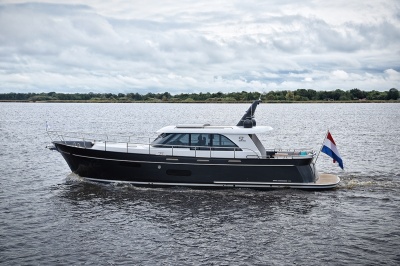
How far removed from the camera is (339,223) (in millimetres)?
19859

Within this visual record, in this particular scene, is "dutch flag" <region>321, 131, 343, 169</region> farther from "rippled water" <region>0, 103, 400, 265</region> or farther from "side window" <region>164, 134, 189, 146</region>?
"side window" <region>164, 134, 189, 146</region>

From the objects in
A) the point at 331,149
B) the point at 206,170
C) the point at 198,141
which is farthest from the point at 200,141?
the point at 331,149

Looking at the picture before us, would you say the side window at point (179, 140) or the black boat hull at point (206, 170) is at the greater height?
the side window at point (179, 140)

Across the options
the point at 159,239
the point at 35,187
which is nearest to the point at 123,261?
the point at 159,239

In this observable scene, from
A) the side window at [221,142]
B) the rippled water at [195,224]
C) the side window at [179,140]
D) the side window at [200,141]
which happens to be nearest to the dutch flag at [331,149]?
the rippled water at [195,224]

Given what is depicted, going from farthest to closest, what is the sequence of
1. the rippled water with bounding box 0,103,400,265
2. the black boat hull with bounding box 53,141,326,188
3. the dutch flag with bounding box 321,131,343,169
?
the dutch flag with bounding box 321,131,343,169 < the black boat hull with bounding box 53,141,326,188 < the rippled water with bounding box 0,103,400,265

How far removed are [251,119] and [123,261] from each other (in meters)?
13.2

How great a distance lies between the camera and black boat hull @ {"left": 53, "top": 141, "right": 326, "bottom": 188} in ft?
79.9

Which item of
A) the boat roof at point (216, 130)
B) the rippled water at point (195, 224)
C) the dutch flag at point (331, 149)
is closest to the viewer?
the rippled water at point (195, 224)

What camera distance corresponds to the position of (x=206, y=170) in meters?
24.7

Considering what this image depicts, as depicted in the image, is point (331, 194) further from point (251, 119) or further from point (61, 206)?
point (61, 206)

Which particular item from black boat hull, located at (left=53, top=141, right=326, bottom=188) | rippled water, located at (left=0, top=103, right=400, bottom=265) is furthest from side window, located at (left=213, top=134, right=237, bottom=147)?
rippled water, located at (left=0, top=103, right=400, bottom=265)

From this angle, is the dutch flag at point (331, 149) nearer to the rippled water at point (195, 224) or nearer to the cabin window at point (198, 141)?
the rippled water at point (195, 224)

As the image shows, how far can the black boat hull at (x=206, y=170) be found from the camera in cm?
2436
